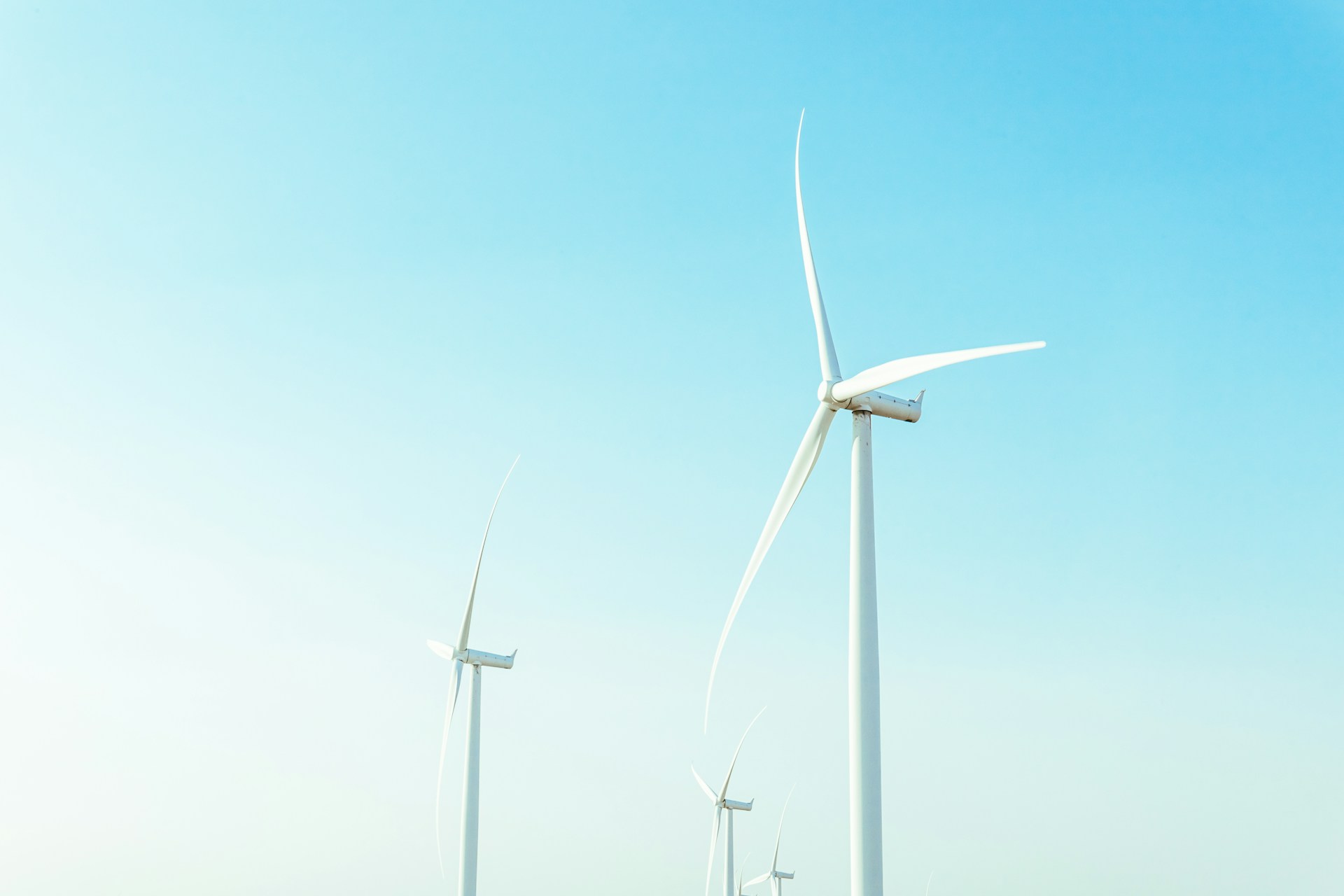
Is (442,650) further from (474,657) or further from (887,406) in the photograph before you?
(887,406)

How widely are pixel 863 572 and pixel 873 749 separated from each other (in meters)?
3.06

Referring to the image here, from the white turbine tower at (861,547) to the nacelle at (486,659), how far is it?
25.1 metres

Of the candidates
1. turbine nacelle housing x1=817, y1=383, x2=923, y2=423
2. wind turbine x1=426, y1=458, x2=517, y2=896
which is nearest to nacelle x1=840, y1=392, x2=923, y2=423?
turbine nacelle housing x1=817, y1=383, x2=923, y2=423

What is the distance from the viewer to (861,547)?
23.5m

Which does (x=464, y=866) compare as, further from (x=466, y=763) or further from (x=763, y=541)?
(x=763, y=541)

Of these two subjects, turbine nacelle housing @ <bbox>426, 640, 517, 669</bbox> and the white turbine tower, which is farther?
turbine nacelle housing @ <bbox>426, 640, 517, 669</bbox>

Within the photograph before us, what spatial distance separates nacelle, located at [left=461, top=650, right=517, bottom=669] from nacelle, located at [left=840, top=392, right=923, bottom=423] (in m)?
28.7

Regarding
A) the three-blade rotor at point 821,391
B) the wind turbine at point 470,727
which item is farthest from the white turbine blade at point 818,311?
the wind turbine at point 470,727

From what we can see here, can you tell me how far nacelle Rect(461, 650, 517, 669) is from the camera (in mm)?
50656

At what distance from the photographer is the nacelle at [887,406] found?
82.4 feet

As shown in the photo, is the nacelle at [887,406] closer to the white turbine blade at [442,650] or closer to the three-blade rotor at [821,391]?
the three-blade rotor at [821,391]

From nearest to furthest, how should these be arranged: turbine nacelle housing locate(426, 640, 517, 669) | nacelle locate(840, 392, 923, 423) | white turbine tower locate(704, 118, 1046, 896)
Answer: white turbine tower locate(704, 118, 1046, 896) < nacelle locate(840, 392, 923, 423) < turbine nacelle housing locate(426, 640, 517, 669)

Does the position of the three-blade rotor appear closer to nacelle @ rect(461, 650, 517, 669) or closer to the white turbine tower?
the white turbine tower

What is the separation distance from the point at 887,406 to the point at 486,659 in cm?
2947
